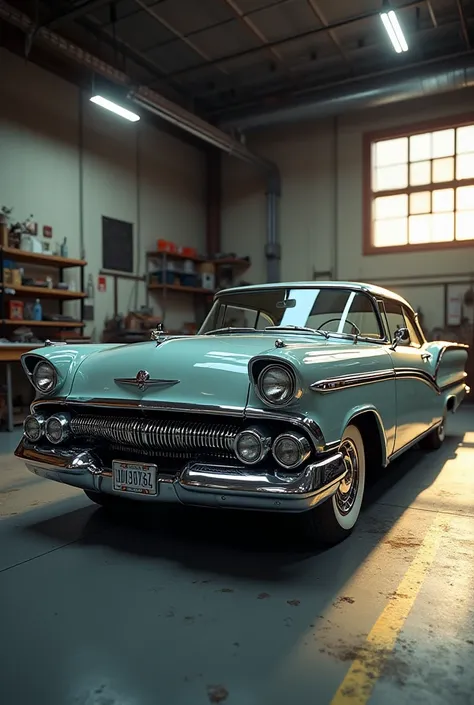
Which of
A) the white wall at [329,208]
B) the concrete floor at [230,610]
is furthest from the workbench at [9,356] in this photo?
the white wall at [329,208]

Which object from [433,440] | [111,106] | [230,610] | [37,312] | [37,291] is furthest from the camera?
[111,106]

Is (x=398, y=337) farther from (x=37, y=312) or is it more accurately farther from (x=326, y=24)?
(x=326, y=24)

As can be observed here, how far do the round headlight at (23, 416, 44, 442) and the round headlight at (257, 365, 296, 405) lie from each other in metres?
1.28

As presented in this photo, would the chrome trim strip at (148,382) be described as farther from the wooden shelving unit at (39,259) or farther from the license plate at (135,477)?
the wooden shelving unit at (39,259)

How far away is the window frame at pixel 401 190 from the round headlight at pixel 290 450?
325 inches

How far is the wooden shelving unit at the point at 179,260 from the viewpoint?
9672 mm

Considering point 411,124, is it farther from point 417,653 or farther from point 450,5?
point 417,653

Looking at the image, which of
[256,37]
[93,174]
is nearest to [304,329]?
[93,174]

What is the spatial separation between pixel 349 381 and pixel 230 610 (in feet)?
3.74

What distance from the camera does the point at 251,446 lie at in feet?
7.47

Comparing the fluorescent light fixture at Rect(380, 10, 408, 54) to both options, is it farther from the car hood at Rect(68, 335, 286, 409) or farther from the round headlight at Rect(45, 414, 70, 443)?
the round headlight at Rect(45, 414, 70, 443)

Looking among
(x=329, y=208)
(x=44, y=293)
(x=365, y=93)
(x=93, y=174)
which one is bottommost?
(x=44, y=293)

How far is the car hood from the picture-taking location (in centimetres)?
241

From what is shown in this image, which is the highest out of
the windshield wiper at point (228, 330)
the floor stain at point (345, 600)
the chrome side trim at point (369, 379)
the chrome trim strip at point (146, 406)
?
the windshield wiper at point (228, 330)
